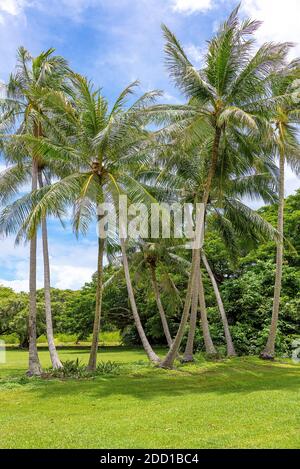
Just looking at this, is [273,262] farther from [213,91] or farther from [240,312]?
[213,91]

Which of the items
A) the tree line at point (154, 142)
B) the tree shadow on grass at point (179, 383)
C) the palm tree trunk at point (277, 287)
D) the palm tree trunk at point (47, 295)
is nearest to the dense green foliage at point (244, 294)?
the palm tree trunk at point (277, 287)

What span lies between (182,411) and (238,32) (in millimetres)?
11021

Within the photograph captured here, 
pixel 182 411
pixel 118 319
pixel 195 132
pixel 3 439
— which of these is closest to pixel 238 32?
pixel 195 132

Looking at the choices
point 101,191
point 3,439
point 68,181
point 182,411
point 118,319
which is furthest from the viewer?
point 118,319

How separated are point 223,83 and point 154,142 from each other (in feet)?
8.99

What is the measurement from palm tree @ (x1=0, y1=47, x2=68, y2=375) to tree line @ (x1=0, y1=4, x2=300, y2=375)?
36 mm

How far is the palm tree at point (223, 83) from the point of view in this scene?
1355cm

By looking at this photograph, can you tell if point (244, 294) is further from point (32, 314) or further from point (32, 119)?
Result: point (32, 119)

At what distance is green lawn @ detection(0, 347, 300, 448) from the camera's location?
6.52 meters

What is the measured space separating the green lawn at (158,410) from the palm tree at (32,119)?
7.55 feet

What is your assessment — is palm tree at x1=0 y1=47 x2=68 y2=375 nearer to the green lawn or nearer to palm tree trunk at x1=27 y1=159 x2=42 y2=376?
palm tree trunk at x1=27 y1=159 x2=42 y2=376

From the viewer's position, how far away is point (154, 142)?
14.3 meters

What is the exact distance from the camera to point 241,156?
52.6ft

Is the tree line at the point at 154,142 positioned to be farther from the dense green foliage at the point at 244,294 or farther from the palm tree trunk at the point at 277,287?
the dense green foliage at the point at 244,294
